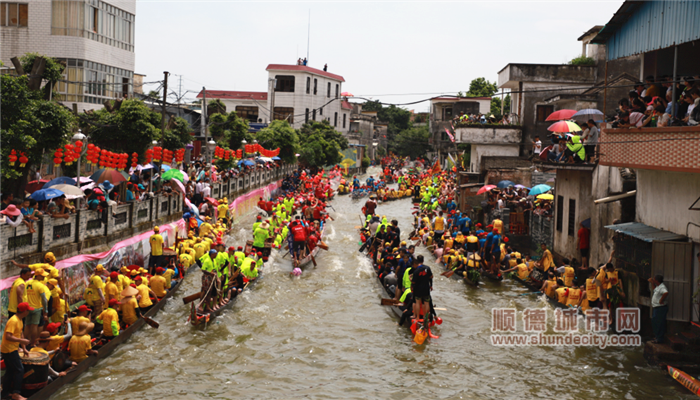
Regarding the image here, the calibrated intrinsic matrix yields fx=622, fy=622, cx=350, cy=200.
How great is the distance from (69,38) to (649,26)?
69.2 ft

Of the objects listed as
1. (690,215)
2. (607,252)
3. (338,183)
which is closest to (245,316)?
(607,252)

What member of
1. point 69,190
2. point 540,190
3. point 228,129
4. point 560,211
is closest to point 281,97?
point 228,129

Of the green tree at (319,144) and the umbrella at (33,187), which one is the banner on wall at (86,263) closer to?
the umbrella at (33,187)

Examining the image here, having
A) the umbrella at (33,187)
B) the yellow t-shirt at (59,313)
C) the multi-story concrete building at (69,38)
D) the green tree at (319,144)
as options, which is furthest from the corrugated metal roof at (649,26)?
the green tree at (319,144)

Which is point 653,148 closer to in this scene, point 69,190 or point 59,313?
point 59,313

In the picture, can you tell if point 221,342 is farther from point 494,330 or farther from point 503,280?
point 503,280

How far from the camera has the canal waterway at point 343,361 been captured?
11461mm

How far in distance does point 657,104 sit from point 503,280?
8.88 metres

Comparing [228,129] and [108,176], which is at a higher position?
[228,129]

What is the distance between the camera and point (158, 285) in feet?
51.1

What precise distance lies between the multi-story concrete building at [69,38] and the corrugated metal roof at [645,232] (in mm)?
20281

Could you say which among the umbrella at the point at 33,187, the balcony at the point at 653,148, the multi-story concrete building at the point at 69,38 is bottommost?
the umbrella at the point at 33,187

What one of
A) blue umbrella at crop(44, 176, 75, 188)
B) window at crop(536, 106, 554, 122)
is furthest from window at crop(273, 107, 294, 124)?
blue umbrella at crop(44, 176, 75, 188)

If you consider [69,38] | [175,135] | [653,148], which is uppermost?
[69,38]
